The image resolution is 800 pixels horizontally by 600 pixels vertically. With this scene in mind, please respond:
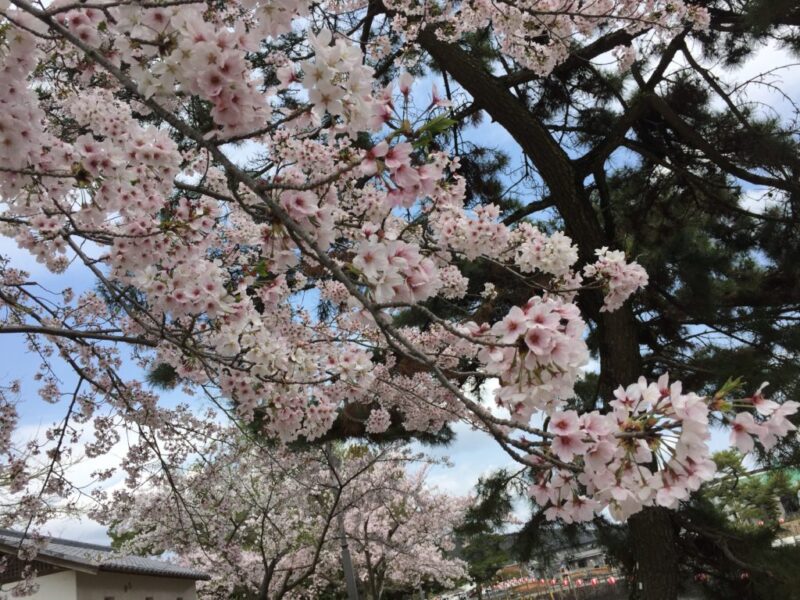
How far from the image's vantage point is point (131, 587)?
9.17 metres

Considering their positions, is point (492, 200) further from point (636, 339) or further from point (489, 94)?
point (636, 339)

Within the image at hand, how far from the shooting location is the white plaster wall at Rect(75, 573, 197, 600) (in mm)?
8086

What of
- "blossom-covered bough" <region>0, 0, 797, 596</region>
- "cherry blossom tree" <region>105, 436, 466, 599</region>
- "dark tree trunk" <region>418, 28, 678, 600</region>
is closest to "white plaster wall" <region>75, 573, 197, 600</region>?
"cherry blossom tree" <region>105, 436, 466, 599</region>

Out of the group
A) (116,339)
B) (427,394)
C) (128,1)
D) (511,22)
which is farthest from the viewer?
(427,394)

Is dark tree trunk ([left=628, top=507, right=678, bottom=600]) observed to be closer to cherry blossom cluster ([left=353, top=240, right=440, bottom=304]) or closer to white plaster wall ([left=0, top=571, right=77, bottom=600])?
cherry blossom cluster ([left=353, top=240, right=440, bottom=304])

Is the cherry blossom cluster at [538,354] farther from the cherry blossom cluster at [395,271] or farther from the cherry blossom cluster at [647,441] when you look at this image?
the cherry blossom cluster at [395,271]

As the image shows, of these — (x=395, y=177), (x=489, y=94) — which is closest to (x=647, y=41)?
(x=489, y=94)

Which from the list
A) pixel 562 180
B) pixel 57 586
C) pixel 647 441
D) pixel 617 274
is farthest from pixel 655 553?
pixel 57 586

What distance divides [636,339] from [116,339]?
3.87m

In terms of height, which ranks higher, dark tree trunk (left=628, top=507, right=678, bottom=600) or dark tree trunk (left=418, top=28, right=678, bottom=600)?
dark tree trunk (left=418, top=28, right=678, bottom=600)

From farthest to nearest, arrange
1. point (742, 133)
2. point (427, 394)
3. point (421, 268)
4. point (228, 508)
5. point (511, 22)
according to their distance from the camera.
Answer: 1. point (228, 508)
2. point (427, 394)
3. point (742, 133)
4. point (511, 22)
5. point (421, 268)

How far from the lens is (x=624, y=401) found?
128 cm

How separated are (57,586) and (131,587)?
60.2 inches

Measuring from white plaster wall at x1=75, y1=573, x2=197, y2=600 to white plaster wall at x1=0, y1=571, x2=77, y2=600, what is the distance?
0.08 m
